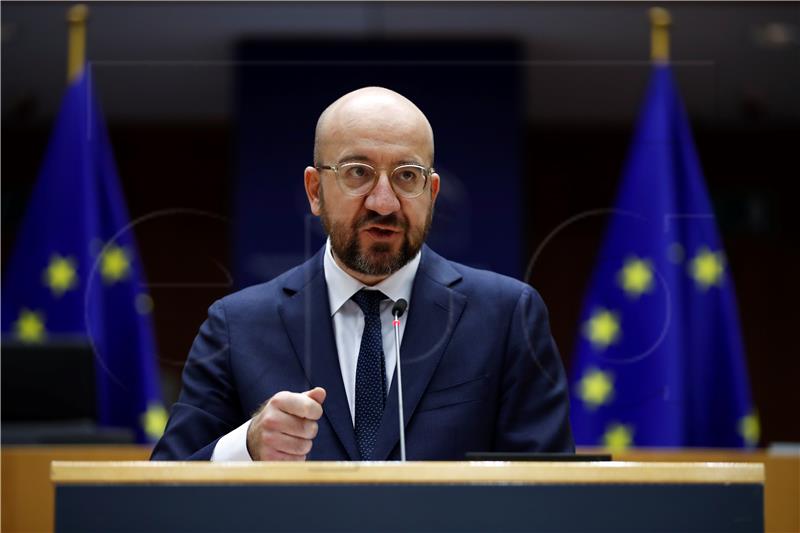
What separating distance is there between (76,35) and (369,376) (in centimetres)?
278

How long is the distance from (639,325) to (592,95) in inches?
47.2

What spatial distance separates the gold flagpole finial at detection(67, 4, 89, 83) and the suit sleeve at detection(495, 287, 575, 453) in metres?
2.54

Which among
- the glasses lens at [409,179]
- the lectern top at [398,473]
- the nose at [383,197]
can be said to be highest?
the glasses lens at [409,179]

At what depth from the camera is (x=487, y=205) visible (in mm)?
3156

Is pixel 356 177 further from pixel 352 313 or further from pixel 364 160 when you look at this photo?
pixel 352 313

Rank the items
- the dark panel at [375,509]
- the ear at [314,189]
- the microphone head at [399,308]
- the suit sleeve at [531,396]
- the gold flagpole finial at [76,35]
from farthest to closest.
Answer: the gold flagpole finial at [76,35] < the ear at [314,189] < the suit sleeve at [531,396] < the microphone head at [399,308] < the dark panel at [375,509]

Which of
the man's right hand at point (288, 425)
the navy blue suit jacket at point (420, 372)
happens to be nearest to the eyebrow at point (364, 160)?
the navy blue suit jacket at point (420, 372)

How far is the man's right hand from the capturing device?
1.60m

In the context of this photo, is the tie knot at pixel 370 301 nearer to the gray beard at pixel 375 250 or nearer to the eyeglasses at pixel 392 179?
the gray beard at pixel 375 250

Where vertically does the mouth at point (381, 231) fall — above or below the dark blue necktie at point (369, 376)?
above

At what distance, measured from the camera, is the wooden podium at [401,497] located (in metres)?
1.35

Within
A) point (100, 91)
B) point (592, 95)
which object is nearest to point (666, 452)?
point (592, 95)

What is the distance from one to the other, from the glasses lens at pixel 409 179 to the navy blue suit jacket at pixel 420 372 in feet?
0.58

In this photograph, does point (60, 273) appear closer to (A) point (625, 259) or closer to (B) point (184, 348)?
(B) point (184, 348)
